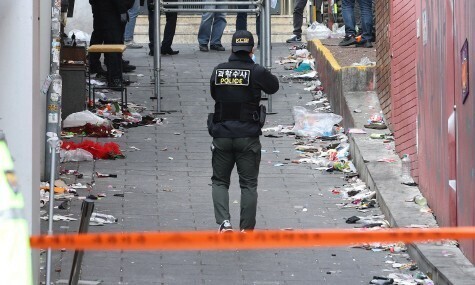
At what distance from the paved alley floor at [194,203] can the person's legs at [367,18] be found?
1.18 meters

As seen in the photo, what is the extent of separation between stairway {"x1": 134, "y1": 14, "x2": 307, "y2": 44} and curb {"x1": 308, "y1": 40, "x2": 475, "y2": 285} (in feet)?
13.3

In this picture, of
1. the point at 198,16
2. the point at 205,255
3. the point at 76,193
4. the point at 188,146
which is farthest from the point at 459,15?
the point at 198,16

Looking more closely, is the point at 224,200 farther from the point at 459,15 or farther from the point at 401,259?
the point at 459,15

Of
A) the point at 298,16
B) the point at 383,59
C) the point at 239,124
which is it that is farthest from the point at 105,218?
the point at 298,16

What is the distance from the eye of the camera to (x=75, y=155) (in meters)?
14.3

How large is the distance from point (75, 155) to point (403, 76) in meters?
3.60

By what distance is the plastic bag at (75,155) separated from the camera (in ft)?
46.6

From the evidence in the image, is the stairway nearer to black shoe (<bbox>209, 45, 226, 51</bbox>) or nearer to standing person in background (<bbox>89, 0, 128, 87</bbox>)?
black shoe (<bbox>209, 45, 226, 51</bbox>)

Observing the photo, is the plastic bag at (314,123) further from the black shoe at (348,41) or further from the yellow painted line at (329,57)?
the black shoe at (348,41)

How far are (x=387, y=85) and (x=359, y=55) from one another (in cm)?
287

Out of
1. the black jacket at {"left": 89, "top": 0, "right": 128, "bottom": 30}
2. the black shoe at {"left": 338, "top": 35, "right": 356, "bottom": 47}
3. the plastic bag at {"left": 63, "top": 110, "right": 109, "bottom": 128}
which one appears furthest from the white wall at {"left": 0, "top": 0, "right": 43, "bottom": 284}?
the black shoe at {"left": 338, "top": 35, "right": 356, "bottom": 47}

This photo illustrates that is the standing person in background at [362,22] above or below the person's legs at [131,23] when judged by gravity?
above

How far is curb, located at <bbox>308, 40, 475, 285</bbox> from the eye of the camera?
9672mm

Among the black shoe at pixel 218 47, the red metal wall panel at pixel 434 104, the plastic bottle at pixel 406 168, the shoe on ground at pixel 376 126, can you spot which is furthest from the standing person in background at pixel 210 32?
the red metal wall panel at pixel 434 104
